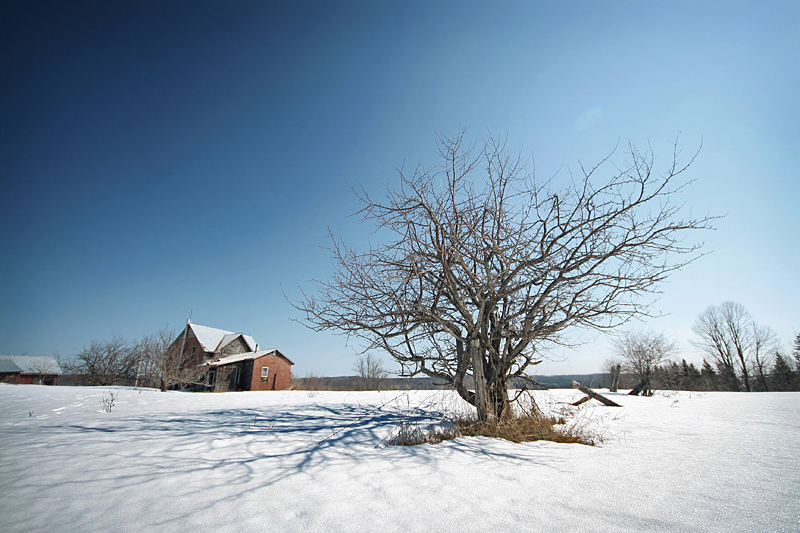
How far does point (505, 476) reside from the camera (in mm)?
2785

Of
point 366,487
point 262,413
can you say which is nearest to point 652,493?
point 366,487

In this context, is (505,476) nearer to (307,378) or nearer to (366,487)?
(366,487)

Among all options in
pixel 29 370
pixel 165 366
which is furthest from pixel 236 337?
pixel 29 370

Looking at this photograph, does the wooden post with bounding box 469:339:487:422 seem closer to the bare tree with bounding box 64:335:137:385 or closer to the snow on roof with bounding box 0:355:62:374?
the bare tree with bounding box 64:335:137:385

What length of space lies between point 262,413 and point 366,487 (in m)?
5.31

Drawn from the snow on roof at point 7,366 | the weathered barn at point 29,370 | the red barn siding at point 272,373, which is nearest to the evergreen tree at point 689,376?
the red barn siding at point 272,373

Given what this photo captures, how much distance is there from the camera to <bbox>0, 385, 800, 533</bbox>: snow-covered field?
76.8 inches

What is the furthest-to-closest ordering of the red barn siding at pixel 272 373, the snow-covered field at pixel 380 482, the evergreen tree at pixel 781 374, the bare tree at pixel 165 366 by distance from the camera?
1. the evergreen tree at pixel 781 374
2. the red barn siding at pixel 272 373
3. the bare tree at pixel 165 366
4. the snow-covered field at pixel 380 482

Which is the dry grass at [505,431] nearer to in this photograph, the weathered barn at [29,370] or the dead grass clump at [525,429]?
the dead grass clump at [525,429]

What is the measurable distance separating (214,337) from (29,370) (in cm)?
3289

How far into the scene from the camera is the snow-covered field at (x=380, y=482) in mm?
1951

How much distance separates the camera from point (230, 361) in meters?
26.2

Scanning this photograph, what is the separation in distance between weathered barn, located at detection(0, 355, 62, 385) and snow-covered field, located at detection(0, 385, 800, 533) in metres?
49.3

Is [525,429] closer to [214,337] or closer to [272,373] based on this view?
[272,373]
